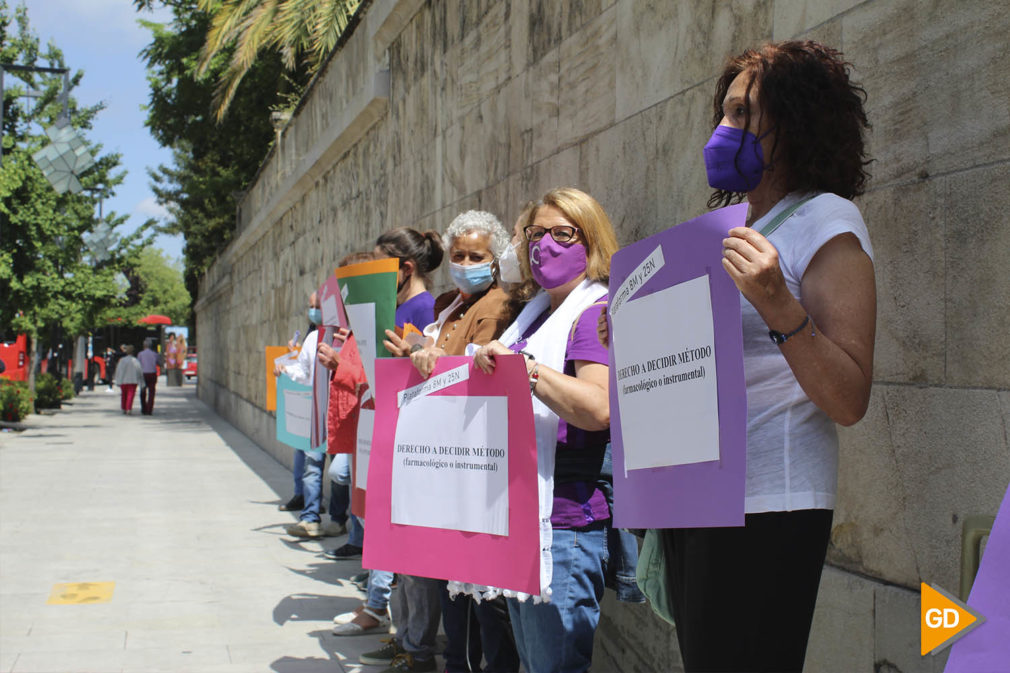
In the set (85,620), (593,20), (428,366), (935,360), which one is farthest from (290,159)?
(935,360)

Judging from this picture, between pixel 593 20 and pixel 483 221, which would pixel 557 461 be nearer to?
pixel 483 221

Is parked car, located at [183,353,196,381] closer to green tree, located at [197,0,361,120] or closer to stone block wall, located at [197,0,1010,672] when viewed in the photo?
green tree, located at [197,0,361,120]

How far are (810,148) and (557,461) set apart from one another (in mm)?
1378

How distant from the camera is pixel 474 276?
4.41m

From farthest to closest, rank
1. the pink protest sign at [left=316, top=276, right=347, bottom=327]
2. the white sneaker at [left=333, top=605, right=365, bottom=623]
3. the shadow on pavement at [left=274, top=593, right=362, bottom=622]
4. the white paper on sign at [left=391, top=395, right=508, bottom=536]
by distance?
the shadow on pavement at [left=274, top=593, right=362, bottom=622]
the white sneaker at [left=333, top=605, right=365, bottom=623]
the pink protest sign at [left=316, top=276, right=347, bottom=327]
the white paper on sign at [left=391, top=395, right=508, bottom=536]

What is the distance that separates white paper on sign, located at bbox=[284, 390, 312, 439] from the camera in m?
7.55

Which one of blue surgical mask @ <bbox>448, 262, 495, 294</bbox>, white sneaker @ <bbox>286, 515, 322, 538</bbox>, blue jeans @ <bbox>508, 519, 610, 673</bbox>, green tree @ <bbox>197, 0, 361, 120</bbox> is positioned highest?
green tree @ <bbox>197, 0, 361, 120</bbox>

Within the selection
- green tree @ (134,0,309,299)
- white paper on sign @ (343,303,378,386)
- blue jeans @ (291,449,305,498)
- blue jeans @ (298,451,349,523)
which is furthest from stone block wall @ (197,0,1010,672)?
green tree @ (134,0,309,299)

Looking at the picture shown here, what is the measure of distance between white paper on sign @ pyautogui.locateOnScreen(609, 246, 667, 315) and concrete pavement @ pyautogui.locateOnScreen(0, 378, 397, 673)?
331cm

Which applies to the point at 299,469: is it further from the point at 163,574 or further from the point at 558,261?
the point at 558,261

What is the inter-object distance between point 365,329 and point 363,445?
57 cm

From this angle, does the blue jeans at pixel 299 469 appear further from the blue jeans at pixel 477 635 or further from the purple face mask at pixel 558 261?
the purple face mask at pixel 558 261

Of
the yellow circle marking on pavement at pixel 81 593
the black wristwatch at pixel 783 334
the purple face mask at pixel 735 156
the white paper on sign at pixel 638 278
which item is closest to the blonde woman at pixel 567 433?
the white paper on sign at pixel 638 278

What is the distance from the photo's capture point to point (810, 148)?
7.09 ft
